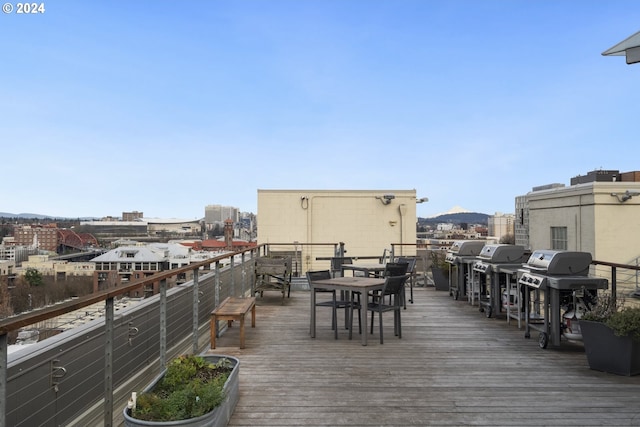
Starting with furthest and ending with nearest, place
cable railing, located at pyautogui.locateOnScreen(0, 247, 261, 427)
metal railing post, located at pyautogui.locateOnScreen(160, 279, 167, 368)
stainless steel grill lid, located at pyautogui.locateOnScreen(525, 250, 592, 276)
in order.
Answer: stainless steel grill lid, located at pyautogui.locateOnScreen(525, 250, 592, 276)
metal railing post, located at pyautogui.locateOnScreen(160, 279, 167, 368)
cable railing, located at pyautogui.locateOnScreen(0, 247, 261, 427)

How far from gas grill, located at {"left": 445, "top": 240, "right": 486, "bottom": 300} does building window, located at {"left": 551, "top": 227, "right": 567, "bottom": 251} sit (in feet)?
26.1

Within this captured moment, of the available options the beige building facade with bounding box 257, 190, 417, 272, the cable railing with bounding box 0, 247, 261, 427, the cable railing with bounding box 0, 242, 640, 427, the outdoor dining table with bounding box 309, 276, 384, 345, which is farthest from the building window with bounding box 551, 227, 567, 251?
the cable railing with bounding box 0, 247, 261, 427

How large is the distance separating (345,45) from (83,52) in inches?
354

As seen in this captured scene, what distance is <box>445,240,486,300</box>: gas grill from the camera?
26.5 feet

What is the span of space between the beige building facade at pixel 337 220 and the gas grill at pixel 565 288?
11.4 m

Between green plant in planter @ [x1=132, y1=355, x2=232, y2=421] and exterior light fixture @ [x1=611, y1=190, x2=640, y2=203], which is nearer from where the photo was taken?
green plant in planter @ [x1=132, y1=355, x2=232, y2=421]

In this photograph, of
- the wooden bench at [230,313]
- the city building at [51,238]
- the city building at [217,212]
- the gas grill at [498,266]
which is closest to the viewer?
the wooden bench at [230,313]

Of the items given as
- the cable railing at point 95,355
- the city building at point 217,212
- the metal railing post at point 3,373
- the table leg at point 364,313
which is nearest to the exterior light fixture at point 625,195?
the cable railing at point 95,355

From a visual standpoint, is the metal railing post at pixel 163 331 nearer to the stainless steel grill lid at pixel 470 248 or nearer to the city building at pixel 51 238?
the stainless steel grill lid at pixel 470 248

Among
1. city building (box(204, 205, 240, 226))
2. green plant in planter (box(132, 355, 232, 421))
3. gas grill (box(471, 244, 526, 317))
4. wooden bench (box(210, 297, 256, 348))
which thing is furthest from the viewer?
city building (box(204, 205, 240, 226))

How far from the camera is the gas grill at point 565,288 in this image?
466 cm

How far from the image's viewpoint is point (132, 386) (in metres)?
3.60

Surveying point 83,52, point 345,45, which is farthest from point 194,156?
point 345,45

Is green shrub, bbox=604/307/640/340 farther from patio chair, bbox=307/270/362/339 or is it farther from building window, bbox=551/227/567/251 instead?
building window, bbox=551/227/567/251
